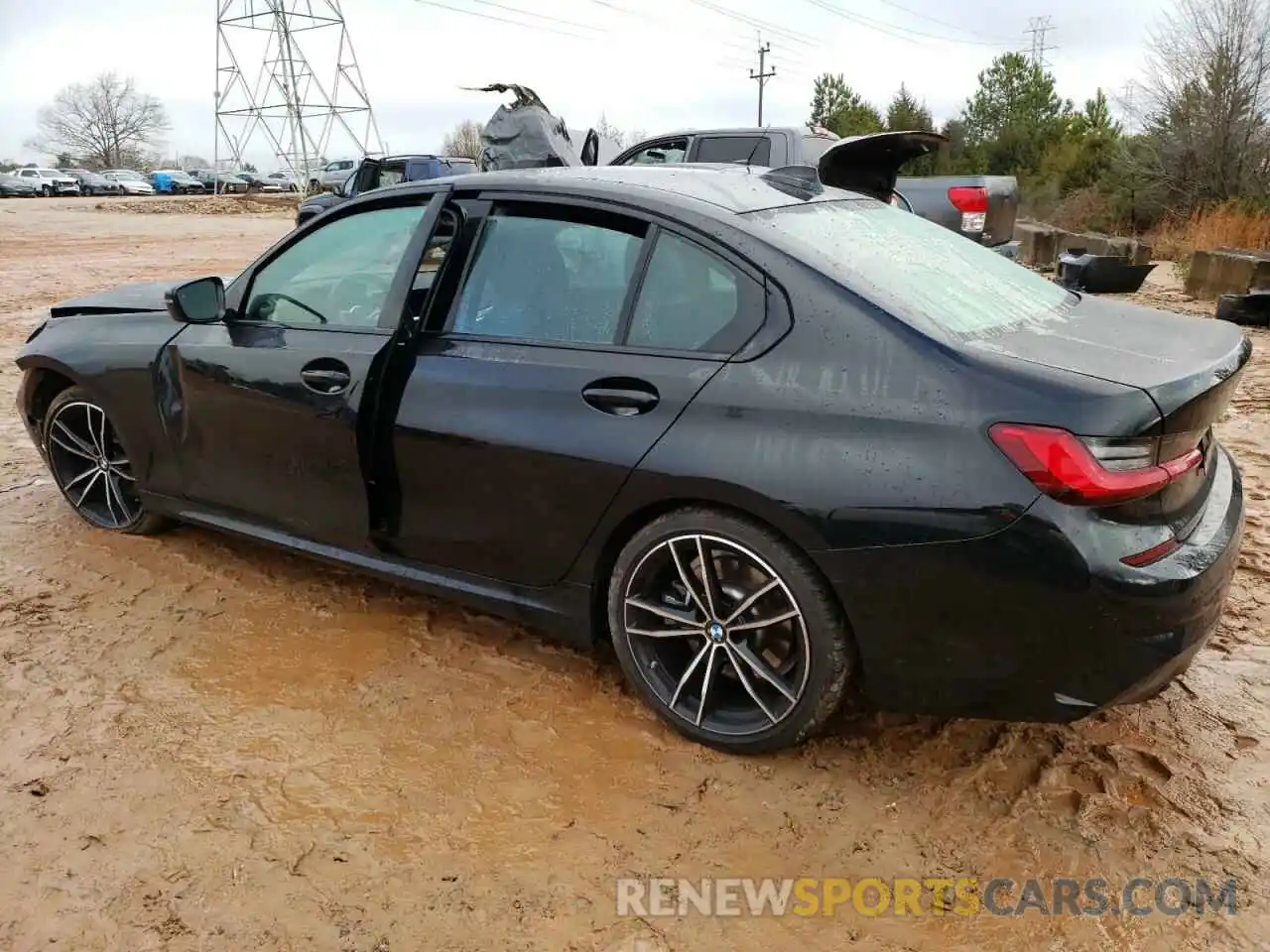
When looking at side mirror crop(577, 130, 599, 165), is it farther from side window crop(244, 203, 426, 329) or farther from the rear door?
the rear door

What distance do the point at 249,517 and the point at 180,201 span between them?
4182 centimetres

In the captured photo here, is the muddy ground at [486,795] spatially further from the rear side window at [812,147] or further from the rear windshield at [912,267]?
the rear side window at [812,147]

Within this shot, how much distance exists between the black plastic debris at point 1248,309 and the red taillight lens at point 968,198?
2.59 m

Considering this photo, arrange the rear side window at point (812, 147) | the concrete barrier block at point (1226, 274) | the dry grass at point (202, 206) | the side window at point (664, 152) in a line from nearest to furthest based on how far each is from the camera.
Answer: the rear side window at point (812, 147) → the side window at point (664, 152) → the concrete barrier block at point (1226, 274) → the dry grass at point (202, 206)

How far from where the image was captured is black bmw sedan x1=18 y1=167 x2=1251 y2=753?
220 cm

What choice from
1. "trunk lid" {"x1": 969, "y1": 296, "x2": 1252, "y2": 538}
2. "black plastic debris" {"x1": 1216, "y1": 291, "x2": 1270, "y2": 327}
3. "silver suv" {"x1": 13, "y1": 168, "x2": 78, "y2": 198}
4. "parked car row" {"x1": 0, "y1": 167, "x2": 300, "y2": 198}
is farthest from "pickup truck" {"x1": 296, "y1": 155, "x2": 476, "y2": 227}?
"silver suv" {"x1": 13, "y1": 168, "x2": 78, "y2": 198}

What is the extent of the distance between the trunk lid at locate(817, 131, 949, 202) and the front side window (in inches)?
66.8

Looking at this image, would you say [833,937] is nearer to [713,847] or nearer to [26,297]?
[713,847]

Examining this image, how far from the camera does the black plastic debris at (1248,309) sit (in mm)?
9086

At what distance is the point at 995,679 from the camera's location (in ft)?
7.59

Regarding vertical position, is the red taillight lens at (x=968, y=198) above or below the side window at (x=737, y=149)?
below

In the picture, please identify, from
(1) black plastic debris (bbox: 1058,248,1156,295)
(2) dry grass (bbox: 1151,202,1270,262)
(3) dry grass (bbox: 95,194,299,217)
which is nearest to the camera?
(1) black plastic debris (bbox: 1058,248,1156,295)

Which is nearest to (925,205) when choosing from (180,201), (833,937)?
(833,937)

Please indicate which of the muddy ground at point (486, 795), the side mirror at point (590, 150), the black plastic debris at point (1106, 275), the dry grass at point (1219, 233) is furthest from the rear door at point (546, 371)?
the dry grass at point (1219, 233)
